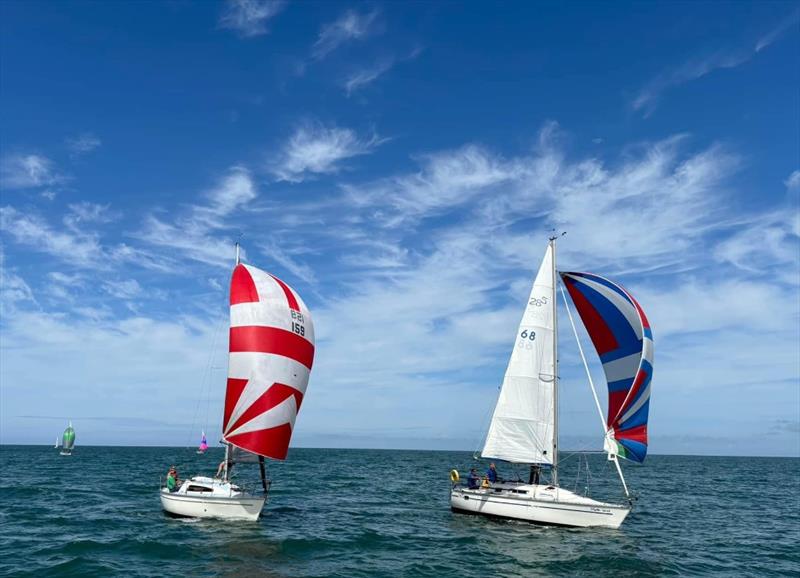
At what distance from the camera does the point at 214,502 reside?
24.3 meters

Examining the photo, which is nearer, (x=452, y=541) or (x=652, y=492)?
(x=452, y=541)

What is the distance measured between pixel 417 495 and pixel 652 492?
20.6m

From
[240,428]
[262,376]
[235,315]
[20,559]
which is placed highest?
[235,315]

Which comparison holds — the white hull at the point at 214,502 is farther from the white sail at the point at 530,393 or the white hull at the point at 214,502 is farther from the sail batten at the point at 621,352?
the sail batten at the point at 621,352

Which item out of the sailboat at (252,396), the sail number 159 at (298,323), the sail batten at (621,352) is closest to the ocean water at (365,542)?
the sailboat at (252,396)

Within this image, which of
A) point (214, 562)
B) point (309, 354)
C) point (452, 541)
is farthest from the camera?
point (309, 354)

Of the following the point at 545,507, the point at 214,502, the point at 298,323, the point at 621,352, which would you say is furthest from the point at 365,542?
the point at 621,352

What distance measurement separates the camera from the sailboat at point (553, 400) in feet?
84.4

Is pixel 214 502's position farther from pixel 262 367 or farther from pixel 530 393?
pixel 530 393

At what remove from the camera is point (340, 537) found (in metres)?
24.5

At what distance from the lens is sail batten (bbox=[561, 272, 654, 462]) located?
25.8 meters

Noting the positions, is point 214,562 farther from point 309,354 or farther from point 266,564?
point 309,354

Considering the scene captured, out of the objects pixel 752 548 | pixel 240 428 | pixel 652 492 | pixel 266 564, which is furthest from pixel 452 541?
pixel 652 492

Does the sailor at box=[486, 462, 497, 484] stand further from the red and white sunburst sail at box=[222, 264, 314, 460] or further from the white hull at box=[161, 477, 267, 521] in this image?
the white hull at box=[161, 477, 267, 521]
